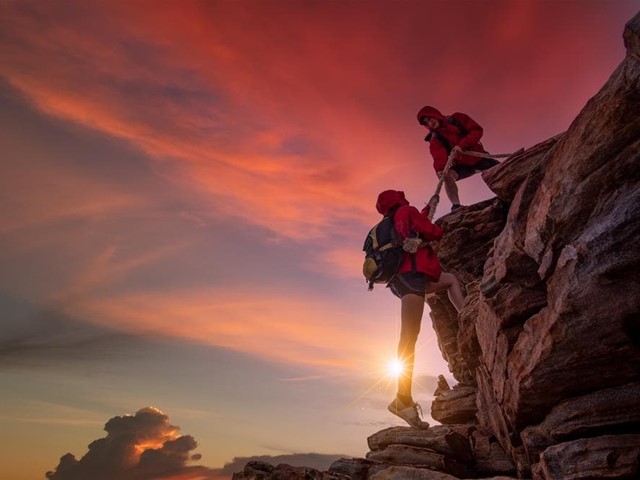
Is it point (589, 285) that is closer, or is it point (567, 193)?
point (589, 285)

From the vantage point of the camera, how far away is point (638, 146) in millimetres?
8570

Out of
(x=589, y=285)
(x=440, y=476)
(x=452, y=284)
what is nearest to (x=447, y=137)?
(x=452, y=284)

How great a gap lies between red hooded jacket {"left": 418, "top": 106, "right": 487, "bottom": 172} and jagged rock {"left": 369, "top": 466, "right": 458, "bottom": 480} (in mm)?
12395

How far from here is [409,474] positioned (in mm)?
11836

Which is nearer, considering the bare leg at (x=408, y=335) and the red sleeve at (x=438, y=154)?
the bare leg at (x=408, y=335)

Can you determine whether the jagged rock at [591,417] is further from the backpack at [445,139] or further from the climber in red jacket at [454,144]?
the backpack at [445,139]

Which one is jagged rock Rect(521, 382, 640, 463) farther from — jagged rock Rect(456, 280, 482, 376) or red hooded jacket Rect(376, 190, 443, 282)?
red hooded jacket Rect(376, 190, 443, 282)

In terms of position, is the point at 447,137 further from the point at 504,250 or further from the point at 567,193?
the point at 567,193

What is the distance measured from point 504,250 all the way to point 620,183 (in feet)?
12.4

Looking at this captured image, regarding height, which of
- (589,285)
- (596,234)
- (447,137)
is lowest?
(589,285)

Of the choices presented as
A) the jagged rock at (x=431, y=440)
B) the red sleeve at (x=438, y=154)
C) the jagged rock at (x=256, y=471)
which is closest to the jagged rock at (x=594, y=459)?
the jagged rock at (x=431, y=440)

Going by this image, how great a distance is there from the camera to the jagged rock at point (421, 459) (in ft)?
40.0

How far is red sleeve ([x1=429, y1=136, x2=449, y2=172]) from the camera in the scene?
19.0 metres

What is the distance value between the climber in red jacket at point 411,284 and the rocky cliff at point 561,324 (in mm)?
919
